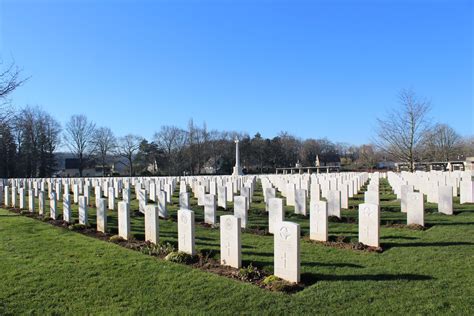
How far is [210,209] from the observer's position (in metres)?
11.2

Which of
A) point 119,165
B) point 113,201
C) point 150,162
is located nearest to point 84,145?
point 150,162

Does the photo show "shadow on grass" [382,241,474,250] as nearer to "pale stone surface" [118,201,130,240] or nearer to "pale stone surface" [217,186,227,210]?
"pale stone surface" [118,201,130,240]

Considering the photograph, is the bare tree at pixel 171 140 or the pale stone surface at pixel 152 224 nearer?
the pale stone surface at pixel 152 224

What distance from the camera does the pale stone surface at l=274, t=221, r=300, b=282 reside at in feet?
18.8

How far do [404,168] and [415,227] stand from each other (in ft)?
128

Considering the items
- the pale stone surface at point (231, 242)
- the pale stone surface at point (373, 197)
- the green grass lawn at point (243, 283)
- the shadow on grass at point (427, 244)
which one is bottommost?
the green grass lawn at point (243, 283)

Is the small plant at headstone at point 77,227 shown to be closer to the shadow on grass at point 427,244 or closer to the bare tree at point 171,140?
the shadow on grass at point 427,244

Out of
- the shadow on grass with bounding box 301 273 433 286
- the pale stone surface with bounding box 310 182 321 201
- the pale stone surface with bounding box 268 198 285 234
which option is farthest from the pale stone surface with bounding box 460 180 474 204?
the shadow on grass with bounding box 301 273 433 286

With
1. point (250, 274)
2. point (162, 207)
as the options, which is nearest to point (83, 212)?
point (162, 207)

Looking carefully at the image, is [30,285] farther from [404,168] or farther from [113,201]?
[404,168]

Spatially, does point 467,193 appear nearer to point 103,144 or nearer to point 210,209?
point 210,209

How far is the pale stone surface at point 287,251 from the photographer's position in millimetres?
5742

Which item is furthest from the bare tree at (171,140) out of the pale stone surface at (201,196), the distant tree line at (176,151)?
the pale stone surface at (201,196)

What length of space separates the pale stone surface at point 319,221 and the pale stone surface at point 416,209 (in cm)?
271
